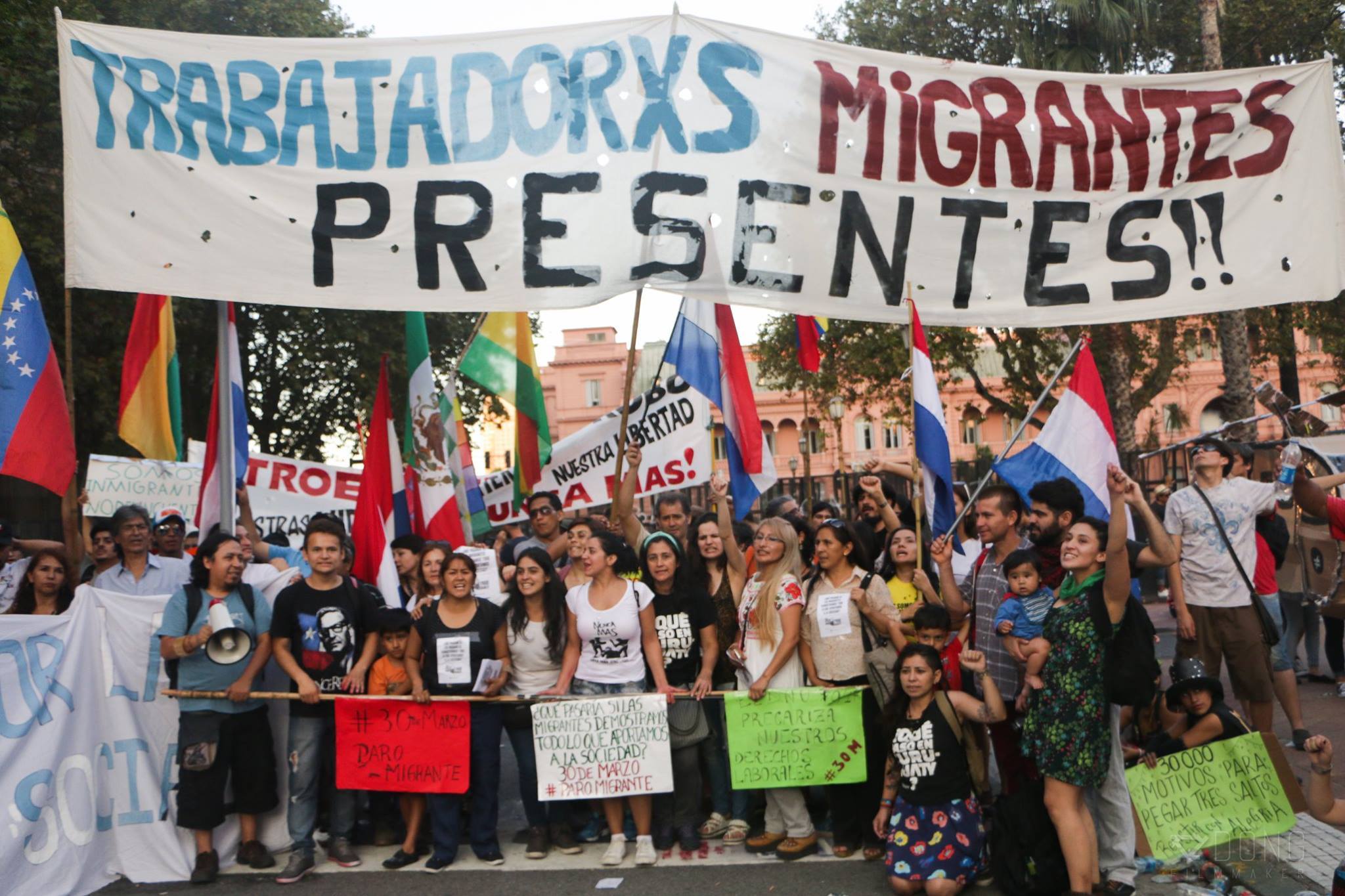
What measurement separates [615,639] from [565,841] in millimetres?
1169

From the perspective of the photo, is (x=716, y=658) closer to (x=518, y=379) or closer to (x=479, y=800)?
(x=479, y=800)

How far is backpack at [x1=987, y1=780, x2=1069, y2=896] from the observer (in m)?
5.11

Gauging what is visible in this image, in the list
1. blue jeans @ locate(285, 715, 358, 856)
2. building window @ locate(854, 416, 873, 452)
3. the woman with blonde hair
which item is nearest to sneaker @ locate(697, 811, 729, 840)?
the woman with blonde hair

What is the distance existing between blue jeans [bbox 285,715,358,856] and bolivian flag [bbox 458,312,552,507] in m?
2.41

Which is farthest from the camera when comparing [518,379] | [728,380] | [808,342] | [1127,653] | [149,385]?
[518,379]

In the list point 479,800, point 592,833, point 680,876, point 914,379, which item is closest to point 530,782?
point 479,800

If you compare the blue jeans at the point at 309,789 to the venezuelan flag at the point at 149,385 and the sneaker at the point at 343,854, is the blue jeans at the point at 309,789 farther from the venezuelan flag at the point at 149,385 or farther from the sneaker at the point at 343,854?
the venezuelan flag at the point at 149,385

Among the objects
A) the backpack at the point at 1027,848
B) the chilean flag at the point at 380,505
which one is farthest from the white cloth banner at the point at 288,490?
the backpack at the point at 1027,848

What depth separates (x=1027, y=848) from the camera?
204 inches

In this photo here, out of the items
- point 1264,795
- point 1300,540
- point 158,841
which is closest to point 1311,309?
point 1300,540

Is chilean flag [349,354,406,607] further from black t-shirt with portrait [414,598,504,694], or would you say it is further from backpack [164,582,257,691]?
backpack [164,582,257,691]

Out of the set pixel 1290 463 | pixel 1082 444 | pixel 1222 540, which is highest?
pixel 1082 444

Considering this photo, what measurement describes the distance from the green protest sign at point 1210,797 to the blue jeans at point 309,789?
4.14 metres

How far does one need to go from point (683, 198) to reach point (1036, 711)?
296 centimetres
